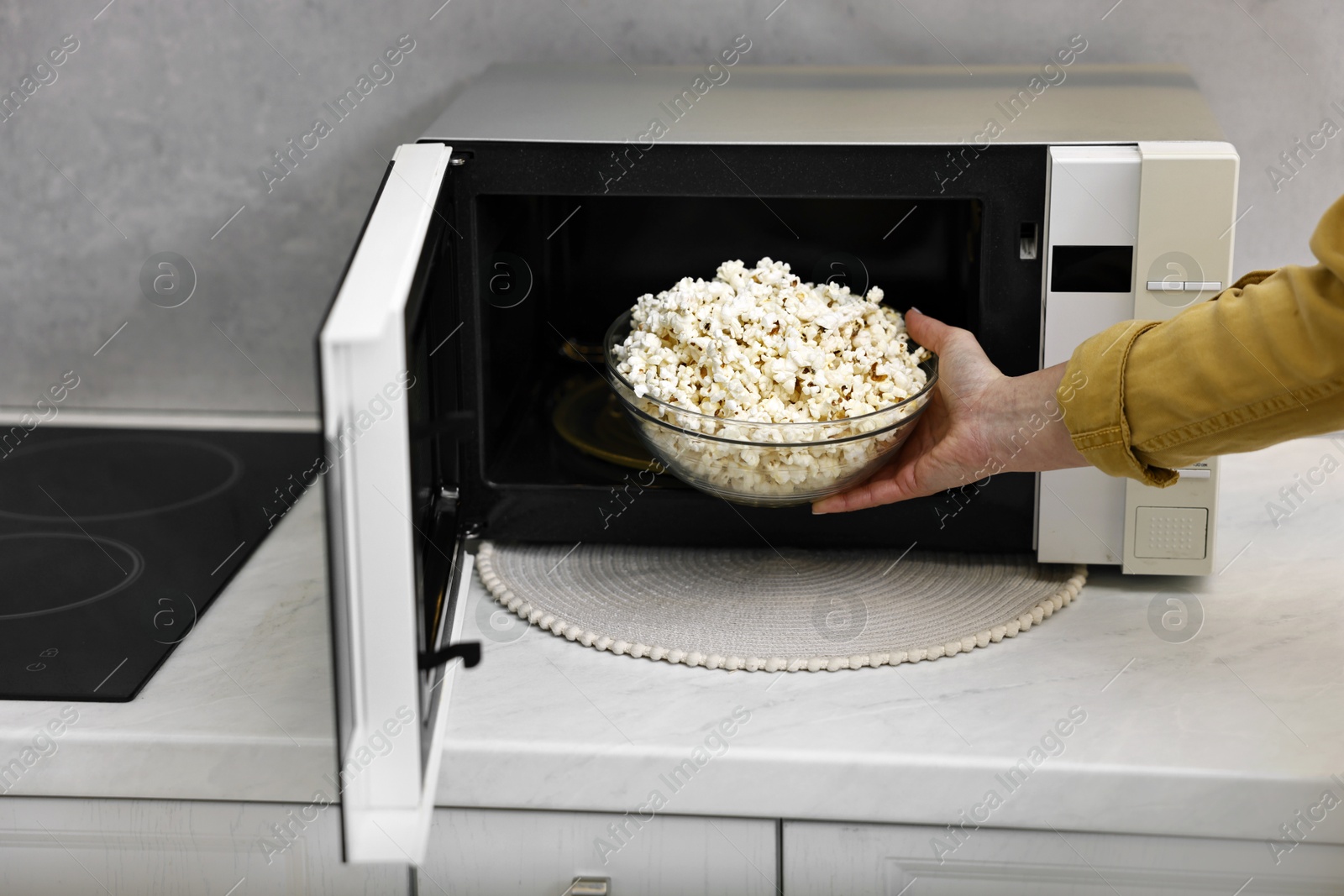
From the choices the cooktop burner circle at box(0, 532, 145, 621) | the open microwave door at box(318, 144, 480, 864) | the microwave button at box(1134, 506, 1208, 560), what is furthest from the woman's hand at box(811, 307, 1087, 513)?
the cooktop burner circle at box(0, 532, 145, 621)

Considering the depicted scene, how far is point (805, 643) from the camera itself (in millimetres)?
857

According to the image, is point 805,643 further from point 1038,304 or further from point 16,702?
point 16,702

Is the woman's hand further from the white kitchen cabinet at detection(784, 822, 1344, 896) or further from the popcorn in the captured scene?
the white kitchen cabinet at detection(784, 822, 1344, 896)

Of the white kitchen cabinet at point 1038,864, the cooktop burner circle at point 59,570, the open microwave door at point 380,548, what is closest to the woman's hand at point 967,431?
the white kitchen cabinet at point 1038,864

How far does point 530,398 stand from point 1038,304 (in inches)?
17.9

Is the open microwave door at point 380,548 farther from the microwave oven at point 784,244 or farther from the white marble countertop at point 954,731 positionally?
the white marble countertop at point 954,731

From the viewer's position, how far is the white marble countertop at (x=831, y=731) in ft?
2.41

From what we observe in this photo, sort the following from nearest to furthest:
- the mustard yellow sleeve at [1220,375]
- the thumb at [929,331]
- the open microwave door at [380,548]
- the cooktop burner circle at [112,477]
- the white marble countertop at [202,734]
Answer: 1. the open microwave door at [380,548]
2. the mustard yellow sleeve at [1220,375]
3. the white marble countertop at [202,734]
4. the thumb at [929,331]
5. the cooktop burner circle at [112,477]

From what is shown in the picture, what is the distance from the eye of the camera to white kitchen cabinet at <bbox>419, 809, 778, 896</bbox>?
769 millimetres

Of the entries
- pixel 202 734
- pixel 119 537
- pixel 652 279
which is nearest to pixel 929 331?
pixel 652 279

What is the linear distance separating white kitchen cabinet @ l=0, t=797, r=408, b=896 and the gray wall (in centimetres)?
61

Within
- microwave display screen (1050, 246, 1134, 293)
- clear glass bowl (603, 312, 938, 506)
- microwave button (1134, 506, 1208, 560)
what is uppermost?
microwave display screen (1050, 246, 1134, 293)

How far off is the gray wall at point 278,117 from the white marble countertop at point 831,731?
1.64 feet

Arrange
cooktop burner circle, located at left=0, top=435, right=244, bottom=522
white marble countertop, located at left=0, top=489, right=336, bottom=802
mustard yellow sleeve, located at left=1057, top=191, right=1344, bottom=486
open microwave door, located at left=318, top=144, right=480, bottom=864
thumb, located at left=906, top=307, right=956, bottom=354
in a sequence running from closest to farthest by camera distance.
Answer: open microwave door, located at left=318, top=144, right=480, bottom=864 → mustard yellow sleeve, located at left=1057, top=191, right=1344, bottom=486 → white marble countertop, located at left=0, top=489, right=336, bottom=802 → thumb, located at left=906, top=307, right=956, bottom=354 → cooktop burner circle, located at left=0, top=435, right=244, bottom=522
